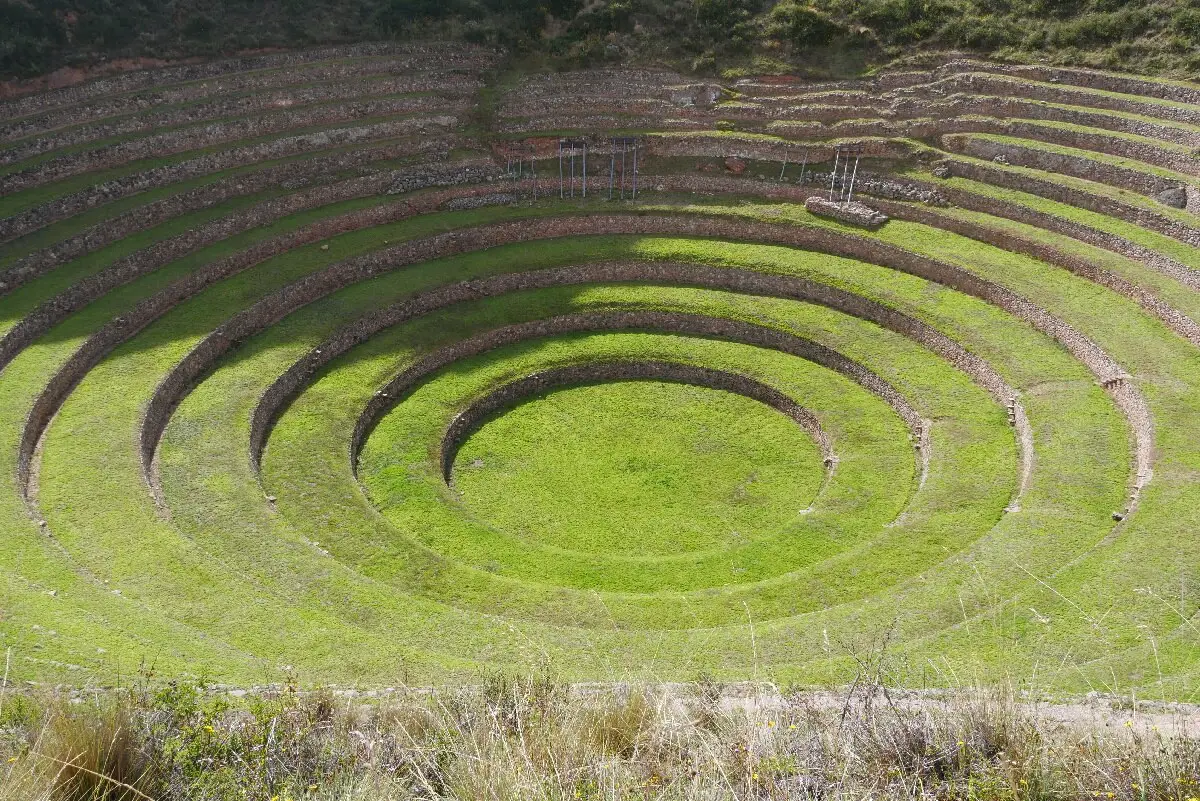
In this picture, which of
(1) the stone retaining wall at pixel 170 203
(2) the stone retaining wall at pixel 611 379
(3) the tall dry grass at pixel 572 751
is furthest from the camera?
(1) the stone retaining wall at pixel 170 203

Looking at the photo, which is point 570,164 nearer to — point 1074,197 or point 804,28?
point 804,28

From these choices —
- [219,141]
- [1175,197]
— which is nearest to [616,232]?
[219,141]

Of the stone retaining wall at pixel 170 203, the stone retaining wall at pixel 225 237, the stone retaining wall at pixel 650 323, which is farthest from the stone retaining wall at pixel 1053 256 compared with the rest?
the stone retaining wall at pixel 170 203

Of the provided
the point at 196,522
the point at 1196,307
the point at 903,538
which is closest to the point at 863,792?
the point at 903,538

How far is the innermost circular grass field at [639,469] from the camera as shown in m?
24.7

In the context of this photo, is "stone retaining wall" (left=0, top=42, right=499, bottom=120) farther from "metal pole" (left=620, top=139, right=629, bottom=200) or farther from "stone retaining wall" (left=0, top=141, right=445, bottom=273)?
"metal pole" (left=620, top=139, right=629, bottom=200)

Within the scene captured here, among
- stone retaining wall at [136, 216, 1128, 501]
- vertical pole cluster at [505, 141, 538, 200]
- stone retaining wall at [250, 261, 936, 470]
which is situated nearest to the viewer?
stone retaining wall at [136, 216, 1128, 501]

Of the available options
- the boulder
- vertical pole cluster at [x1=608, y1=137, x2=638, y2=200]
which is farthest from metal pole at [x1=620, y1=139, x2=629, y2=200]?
the boulder

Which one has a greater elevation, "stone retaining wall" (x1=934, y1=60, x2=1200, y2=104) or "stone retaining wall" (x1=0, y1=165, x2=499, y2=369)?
"stone retaining wall" (x1=934, y1=60, x2=1200, y2=104)

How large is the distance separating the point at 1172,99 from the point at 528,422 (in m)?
31.4

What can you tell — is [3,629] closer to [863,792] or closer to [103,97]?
[863,792]

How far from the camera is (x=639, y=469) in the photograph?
27141 mm

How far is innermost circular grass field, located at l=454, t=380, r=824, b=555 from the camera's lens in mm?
24719

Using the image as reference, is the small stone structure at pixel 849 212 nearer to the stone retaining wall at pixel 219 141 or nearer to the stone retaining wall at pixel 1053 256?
the stone retaining wall at pixel 1053 256
